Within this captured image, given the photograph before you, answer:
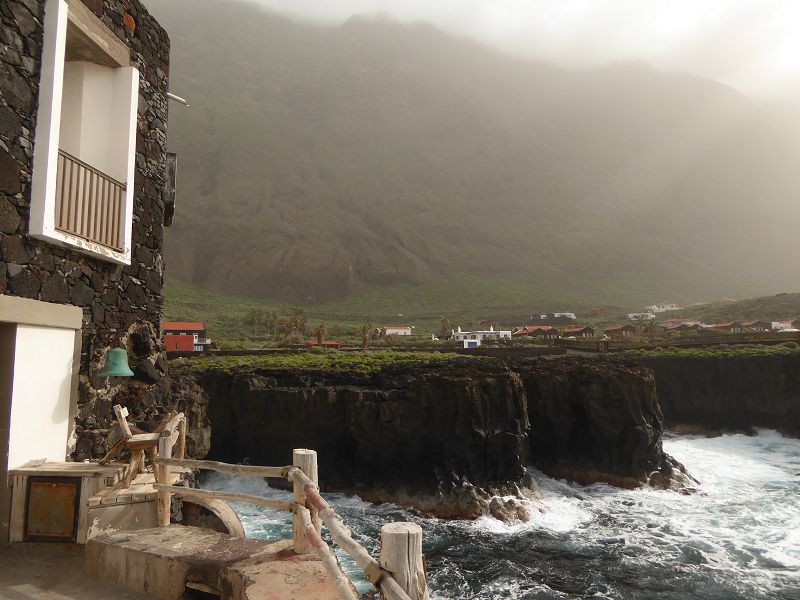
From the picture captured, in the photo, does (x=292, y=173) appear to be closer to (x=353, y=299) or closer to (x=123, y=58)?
(x=353, y=299)

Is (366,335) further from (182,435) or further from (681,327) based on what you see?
(681,327)

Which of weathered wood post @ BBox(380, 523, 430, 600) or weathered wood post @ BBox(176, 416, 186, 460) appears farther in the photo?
weathered wood post @ BBox(176, 416, 186, 460)

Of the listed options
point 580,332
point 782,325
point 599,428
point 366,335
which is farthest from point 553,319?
point 599,428

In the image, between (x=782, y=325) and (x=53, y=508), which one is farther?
(x=782, y=325)

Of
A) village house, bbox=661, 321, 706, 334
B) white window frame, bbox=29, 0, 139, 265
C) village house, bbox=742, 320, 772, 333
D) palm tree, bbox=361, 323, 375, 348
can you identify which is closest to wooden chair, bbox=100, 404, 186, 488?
white window frame, bbox=29, 0, 139, 265

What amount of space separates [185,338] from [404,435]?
35768mm

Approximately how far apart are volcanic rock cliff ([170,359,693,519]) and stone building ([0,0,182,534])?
34.5 ft

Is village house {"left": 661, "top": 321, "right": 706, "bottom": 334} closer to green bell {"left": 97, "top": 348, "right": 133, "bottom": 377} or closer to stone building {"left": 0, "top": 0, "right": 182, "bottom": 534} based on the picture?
stone building {"left": 0, "top": 0, "right": 182, "bottom": 534}

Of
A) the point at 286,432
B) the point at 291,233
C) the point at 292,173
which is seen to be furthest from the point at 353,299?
the point at 286,432

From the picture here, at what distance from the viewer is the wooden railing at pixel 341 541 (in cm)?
319

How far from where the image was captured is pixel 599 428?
80.2 feet

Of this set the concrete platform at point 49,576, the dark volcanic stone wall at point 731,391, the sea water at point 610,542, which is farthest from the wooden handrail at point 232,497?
the dark volcanic stone wall at point 731,391

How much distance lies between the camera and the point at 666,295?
14675 cm

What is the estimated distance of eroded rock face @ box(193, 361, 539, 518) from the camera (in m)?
20.8
